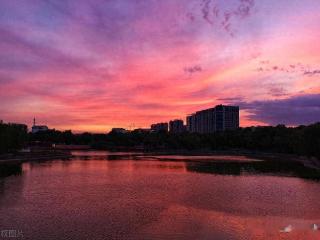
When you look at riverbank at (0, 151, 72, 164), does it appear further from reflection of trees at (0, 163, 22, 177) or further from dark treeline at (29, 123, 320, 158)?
dark treeline at (29, 123, 320, 158)

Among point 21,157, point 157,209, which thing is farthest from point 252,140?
point 157,209

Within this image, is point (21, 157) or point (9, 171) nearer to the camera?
point (9, 171)

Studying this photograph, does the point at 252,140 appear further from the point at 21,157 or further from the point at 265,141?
the point at 21,157

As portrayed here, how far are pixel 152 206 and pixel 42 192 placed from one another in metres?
14.8

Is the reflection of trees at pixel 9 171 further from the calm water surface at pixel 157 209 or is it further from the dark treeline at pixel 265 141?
the dark treeline at pixel 265 141

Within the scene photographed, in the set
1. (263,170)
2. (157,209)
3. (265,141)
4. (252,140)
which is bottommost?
(157,209)

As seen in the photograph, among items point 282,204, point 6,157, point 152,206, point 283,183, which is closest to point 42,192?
point 152,206

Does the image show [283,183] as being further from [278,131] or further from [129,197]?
[278,131]

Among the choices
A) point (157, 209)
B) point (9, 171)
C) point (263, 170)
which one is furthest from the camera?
point (263, 170)

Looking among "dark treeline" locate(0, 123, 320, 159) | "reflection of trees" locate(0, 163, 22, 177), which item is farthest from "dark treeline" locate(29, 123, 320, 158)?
"reflection of trees" locate(0, 163, 22, 177)

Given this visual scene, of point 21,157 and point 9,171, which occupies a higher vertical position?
point 21,157

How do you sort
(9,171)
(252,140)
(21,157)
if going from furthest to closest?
1. (252,140)
2. (21,157)
3. (9,171)

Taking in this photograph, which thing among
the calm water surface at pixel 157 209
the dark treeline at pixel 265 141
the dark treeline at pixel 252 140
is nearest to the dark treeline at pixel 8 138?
the dark treeline at pixel 252 140

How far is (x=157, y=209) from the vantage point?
112 ft
